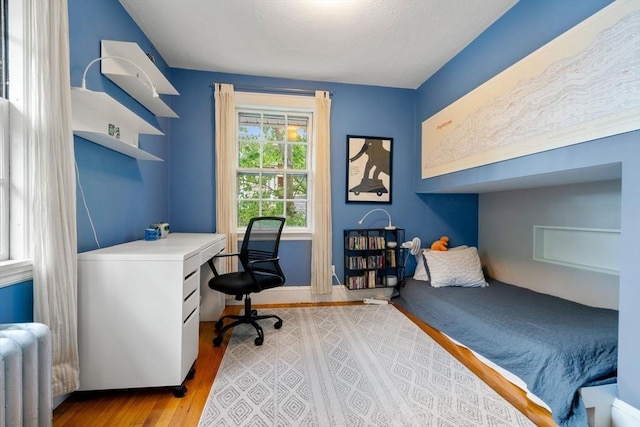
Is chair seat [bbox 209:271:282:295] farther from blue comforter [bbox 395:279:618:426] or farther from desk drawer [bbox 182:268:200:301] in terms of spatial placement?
blue comforter [bbox 395:279:618:426]

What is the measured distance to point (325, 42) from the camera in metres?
2.30

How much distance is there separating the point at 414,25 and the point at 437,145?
1.14 metres

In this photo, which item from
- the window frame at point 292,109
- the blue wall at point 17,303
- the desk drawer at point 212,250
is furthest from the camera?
the window frame at point 292,109

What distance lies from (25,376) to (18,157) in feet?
3.09

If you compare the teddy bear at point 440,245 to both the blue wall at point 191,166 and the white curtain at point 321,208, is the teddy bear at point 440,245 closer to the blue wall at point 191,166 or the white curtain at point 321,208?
the blue wall at point 191,166

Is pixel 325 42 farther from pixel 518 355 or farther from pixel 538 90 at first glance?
pixel 518 355

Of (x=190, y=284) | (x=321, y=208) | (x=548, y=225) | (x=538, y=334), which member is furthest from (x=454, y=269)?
(x=190, y=284)

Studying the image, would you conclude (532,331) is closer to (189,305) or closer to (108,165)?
(189,305)

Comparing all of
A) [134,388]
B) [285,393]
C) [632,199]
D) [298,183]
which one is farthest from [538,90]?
[134,388]

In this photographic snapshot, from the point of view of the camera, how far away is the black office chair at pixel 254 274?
6.87ft

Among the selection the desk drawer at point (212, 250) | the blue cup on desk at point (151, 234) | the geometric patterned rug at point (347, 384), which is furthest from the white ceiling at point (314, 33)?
the geometric patterned rug at point (347, 384)

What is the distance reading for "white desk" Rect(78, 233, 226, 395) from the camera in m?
1.41

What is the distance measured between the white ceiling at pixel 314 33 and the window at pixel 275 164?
47cm

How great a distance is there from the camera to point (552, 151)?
1.59 meters
